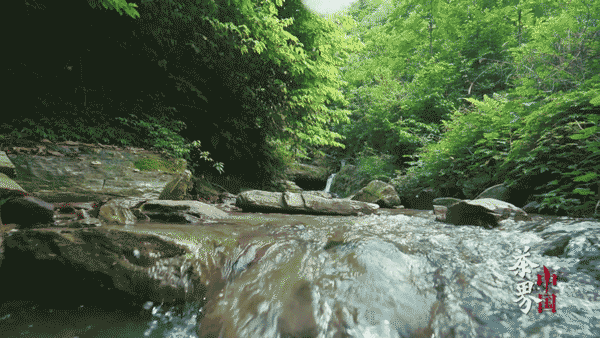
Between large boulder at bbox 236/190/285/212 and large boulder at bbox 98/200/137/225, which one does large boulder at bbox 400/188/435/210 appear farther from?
large boulder at bbox 98/200/137/225

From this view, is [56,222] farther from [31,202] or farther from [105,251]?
[105,251]

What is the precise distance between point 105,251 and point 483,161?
20.8 feet

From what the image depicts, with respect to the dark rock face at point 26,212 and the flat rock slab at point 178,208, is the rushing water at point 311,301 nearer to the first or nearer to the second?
the dark rock face at point 26,212

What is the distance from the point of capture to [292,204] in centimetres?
425

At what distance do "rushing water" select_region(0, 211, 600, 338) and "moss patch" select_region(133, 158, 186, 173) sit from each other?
2.18 m

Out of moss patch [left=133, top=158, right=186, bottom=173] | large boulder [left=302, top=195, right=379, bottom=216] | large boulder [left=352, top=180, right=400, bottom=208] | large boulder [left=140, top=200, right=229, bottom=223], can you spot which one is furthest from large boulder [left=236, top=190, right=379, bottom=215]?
large boulder [left=352, top=180, right=400, bottom=208]

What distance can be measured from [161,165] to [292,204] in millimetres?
2312

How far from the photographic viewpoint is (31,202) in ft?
6.42

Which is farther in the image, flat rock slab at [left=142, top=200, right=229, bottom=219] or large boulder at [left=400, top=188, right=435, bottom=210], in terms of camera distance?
large boulder at [left=400, top=188, right=435, bottom=210]

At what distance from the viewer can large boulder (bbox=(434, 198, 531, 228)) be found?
9.86ft

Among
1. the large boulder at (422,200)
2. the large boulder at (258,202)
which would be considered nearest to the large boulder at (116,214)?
the large boulder at (258,202)

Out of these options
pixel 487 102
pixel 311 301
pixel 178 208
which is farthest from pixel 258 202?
pixel 487 102

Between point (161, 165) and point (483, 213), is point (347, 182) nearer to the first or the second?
point (483, 213)

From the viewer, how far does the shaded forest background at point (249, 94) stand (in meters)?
3.44
